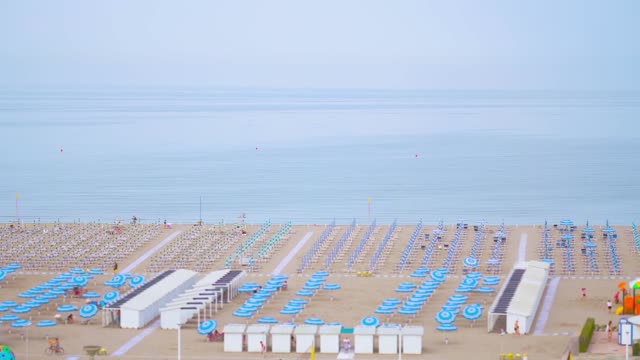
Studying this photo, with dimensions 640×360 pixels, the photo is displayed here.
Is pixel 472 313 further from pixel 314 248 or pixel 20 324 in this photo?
pixel 314 248

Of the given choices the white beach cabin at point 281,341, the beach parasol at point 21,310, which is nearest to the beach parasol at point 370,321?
the white beach cabin at point 281,341

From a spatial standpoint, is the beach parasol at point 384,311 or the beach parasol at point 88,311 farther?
the beach parasol at point 384,311

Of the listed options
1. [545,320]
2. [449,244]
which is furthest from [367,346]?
[449,244]

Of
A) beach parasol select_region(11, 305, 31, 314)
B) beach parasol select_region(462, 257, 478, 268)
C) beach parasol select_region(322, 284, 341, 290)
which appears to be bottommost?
beach parasol select_region(11, 305, 31, 314)

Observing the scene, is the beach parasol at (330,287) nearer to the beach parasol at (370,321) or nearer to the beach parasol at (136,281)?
the beach parasol at (370,321)

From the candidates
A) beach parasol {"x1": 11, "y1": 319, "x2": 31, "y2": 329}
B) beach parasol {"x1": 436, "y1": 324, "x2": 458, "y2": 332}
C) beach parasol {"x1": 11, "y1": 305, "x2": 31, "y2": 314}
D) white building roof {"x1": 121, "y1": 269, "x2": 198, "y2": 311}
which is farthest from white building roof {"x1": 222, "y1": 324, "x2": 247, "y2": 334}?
beach parasol {"x1": 11, "y1": 305, "x2": 31, "y2": 314}

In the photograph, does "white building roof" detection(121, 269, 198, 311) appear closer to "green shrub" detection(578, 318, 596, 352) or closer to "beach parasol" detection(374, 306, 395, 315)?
"beach parasol" detection(374, 306, 395, 315)
